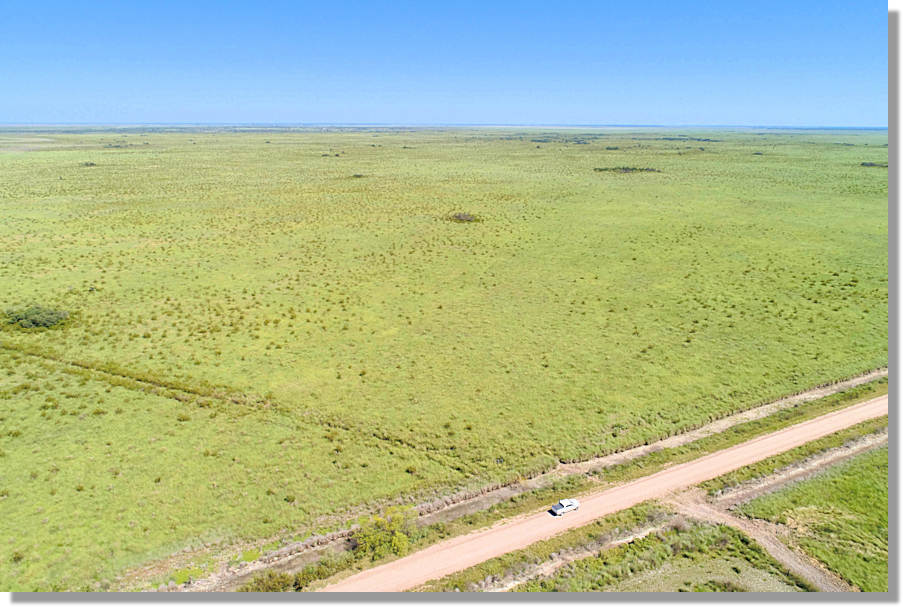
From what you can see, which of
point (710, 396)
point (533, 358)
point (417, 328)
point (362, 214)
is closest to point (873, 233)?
point (710, 396)

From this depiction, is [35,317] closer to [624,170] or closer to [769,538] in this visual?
[769,538]

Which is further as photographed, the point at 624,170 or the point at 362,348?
the point at 624,170

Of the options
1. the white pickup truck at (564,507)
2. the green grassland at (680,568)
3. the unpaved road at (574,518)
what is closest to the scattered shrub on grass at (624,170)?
the unpaved road at (574,518)

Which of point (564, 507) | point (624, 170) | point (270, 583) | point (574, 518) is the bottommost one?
point (270, 583)

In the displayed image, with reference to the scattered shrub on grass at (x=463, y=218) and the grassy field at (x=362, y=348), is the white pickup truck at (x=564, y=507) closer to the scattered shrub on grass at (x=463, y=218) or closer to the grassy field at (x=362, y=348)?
the grassy field at (x=362, y=348)

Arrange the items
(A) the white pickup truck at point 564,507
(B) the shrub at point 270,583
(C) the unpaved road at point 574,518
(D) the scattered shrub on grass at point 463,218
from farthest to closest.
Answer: (D) the scattered shrub on grass at point 463,218 < (A) the white pickup truck at point 564,507 < (C) the unpaved road at point 574,518 < (B) the shrub at point 270,583

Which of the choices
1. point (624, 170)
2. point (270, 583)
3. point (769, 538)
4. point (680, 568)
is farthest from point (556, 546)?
point (624, 170)

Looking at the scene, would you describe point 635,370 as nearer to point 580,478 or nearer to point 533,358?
point 533,358

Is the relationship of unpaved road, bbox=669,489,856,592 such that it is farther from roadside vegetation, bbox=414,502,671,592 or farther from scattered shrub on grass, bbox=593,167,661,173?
scattered shrub on grass, bbox=593,167,661,173
